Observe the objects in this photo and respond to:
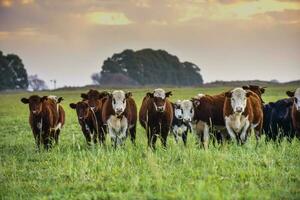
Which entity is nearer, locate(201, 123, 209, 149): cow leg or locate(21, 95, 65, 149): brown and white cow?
locate(201, 123, 209, 149): cow leg

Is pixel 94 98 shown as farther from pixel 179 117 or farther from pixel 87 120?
pixel 179 117

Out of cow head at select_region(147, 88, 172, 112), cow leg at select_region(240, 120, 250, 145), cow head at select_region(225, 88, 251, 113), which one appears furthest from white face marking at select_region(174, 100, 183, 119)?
cow leg at select_region(240, 120, 250, 145)

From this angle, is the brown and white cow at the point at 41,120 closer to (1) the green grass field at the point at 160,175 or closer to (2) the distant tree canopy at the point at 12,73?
(1) the green grass field at the point at 160,175

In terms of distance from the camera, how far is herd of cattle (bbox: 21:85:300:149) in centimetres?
1672

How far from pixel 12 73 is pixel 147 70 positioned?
32393 mm

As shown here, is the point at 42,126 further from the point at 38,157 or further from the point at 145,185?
the point at 145,185

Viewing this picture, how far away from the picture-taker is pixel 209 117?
704 inches

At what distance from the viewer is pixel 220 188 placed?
33.6ft

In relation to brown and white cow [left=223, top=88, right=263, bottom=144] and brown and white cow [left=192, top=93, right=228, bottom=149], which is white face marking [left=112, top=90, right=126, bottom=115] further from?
brown and white cow [left=223, top=88, right=263, bottom=144]

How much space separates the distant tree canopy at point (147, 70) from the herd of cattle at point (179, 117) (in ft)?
328

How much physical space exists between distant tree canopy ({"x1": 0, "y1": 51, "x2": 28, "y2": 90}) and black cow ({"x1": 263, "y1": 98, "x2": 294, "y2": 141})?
9064 centimetres

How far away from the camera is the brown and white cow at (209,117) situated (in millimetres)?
17828

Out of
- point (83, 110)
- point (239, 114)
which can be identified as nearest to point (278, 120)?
point (239, 114)

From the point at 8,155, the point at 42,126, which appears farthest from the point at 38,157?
the point at 42,126
